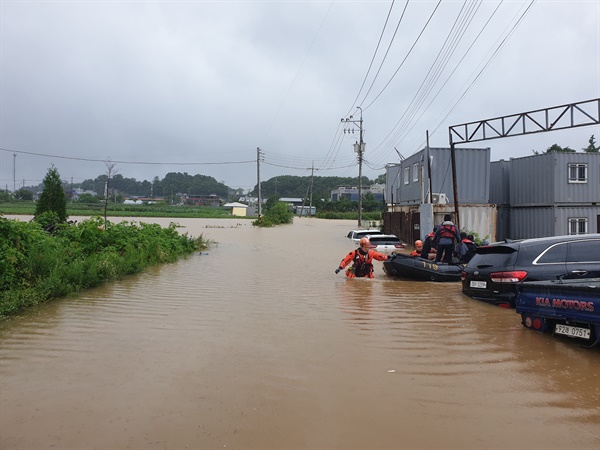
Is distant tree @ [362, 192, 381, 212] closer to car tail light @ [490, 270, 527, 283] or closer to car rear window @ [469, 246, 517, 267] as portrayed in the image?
car rear window @ [469, 246, 517, 267]

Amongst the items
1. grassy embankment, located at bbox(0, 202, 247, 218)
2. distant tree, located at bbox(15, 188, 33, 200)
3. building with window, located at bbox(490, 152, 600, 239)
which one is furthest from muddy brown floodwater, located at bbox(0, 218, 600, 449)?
distant tree, located at bbox(15, 188, 33, 200)

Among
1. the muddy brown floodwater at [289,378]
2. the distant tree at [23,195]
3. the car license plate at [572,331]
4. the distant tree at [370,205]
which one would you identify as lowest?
the muddy brown floodwater at [289,378]

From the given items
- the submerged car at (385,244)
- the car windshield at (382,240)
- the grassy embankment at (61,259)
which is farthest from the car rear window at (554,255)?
the car windshield at (382,240)

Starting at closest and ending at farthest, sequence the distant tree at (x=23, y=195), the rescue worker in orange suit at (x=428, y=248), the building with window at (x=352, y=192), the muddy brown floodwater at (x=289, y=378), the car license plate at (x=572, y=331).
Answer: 1. the muddy brown floodwater at (x=289, y=378)
2. the car license plate at (x=572, y=331)
3. the rescue worker in orange suit at (x=428, y=248)
4. the distant tree at (x=23, y=195)
5. the building with window at (x=352, y=192)

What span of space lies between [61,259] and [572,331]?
988 cm

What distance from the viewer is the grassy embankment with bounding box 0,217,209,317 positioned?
922 cm

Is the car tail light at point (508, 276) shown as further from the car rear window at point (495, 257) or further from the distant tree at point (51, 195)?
the distant tree at point (51, 195)

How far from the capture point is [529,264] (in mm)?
8742

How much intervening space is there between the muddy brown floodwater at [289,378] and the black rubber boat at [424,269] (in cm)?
318

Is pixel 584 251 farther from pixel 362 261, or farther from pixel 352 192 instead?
pixel 352 192

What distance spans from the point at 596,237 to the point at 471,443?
249 inches

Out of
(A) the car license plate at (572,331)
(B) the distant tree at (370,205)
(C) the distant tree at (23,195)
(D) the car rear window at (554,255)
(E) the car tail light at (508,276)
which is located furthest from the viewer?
(B) the distant tree at (370,205)

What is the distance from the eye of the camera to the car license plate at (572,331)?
604 cm

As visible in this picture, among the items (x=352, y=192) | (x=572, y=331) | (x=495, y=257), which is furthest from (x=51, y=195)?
(x=352, y=192)
